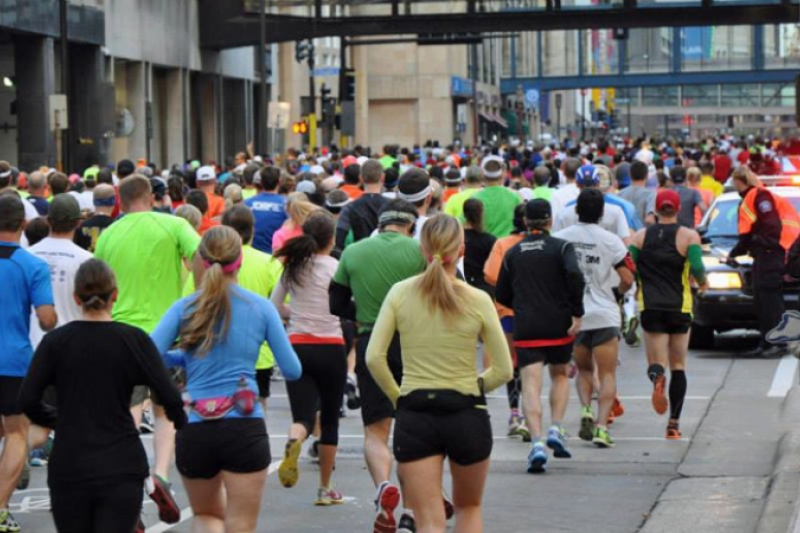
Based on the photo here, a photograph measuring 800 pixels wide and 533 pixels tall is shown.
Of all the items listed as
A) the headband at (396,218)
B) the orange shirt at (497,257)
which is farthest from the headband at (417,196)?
the orange shirt at (497,257)

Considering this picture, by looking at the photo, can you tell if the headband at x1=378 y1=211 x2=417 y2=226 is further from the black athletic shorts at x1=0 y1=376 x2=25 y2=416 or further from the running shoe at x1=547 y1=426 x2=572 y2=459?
the running shoe at x1=547 y1=426 x2=572 y2=459

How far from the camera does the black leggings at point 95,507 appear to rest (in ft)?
24.2

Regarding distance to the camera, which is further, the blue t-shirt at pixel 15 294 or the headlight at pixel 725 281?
the headlight at pixel 725 281

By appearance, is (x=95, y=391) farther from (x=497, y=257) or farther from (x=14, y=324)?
(x=497, y=257)

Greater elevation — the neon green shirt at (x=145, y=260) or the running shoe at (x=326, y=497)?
the neon green shirt at (x=145, y=260)

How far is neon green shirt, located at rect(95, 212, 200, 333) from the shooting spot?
38.3ft

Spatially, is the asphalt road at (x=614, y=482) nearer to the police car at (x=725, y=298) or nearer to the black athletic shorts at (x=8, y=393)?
the black athletic shorts at (x=8, y=393)

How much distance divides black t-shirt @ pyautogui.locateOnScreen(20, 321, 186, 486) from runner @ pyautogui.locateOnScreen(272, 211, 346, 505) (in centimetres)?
359

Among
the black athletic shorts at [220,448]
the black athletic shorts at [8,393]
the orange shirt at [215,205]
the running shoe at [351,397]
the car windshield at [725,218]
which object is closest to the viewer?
the black athletic shorts at [220,448]

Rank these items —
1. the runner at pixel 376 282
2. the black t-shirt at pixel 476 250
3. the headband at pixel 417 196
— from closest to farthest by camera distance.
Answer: the runner at pixel 376 282 → the headband at pixel 417 196 → the black t-shirt at pixel 476 250

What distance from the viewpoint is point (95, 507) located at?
7.42 meters

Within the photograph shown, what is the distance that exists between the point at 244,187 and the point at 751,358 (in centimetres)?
645

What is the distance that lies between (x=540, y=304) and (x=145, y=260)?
2.73 m

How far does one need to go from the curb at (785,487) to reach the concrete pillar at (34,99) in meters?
27.8
